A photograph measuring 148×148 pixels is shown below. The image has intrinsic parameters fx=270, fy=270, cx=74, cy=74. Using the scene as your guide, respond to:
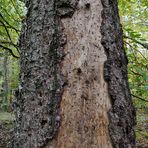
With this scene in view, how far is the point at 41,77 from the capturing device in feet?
4.05

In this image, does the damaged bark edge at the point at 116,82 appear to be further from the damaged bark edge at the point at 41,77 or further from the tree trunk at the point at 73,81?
the damaged bark edge at the point at 41,77

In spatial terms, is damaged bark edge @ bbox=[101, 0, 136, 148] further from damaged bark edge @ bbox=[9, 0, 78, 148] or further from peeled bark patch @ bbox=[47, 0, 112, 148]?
damaged bark edge @ bbox=[9, 0, 78, 148]

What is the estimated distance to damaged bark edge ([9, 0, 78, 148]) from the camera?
1.18 metres

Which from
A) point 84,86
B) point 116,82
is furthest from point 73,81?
point 116,82

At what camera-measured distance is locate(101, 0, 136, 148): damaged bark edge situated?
3.89 feet

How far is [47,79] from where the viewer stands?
1.22 metres

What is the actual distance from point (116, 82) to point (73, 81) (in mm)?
205

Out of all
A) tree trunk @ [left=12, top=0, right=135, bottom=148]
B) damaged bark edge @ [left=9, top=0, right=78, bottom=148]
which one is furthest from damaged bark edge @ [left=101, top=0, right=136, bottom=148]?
damaged bark edge @ [left=9, top=0, right=78, bottom=148]

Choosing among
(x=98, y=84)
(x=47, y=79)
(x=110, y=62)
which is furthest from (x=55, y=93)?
(x=110, y=62)

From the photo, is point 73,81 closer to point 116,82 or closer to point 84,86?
point 84,86

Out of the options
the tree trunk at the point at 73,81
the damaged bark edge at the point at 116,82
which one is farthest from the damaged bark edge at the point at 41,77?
the damaged bark edge at the point at 116,82

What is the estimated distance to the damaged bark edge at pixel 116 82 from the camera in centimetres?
119

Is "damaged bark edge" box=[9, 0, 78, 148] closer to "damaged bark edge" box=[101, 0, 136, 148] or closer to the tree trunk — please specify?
the tree trunk

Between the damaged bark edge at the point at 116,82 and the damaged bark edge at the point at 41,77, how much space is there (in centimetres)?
19
